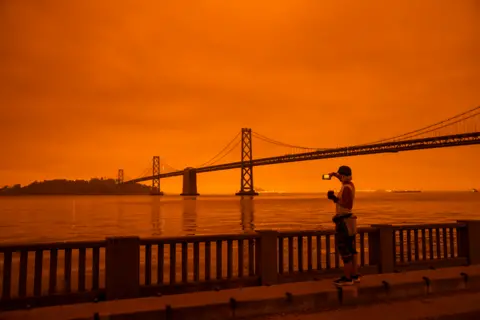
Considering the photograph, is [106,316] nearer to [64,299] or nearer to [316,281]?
[64,299]

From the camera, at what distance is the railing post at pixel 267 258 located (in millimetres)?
7078

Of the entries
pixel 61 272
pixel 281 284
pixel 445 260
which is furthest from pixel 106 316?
pixel 61 272

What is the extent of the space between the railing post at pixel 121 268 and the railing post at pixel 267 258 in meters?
1.92

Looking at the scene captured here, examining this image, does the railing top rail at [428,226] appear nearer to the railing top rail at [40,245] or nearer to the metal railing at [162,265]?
the metal railing at [162,265]

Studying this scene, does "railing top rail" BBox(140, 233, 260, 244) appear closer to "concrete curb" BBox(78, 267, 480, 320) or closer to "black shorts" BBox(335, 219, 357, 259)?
"concrete curb" BBox(78, 267, 480, 320)

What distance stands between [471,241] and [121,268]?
6754 mm

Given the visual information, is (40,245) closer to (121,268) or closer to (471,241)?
(121,268)

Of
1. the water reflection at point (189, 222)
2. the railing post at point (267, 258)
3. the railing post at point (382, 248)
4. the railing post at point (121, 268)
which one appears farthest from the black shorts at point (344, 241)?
the water reflection at point (189, 222)

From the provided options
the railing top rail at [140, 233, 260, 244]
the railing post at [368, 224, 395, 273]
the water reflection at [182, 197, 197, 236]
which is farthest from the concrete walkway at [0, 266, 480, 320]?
the water reflection at [182, 197, 197, 236]

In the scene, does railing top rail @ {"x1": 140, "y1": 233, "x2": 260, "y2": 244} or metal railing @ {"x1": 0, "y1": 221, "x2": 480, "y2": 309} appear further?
railing top rail @ {"x1": 140, "y1": 233, "x2": 260, "y2": 244}

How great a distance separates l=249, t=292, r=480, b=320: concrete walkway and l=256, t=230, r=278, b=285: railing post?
4.55 ft

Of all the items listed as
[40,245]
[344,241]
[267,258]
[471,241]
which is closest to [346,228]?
[344,241]

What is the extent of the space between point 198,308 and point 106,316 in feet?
3.53

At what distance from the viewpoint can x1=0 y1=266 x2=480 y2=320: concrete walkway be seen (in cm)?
536
